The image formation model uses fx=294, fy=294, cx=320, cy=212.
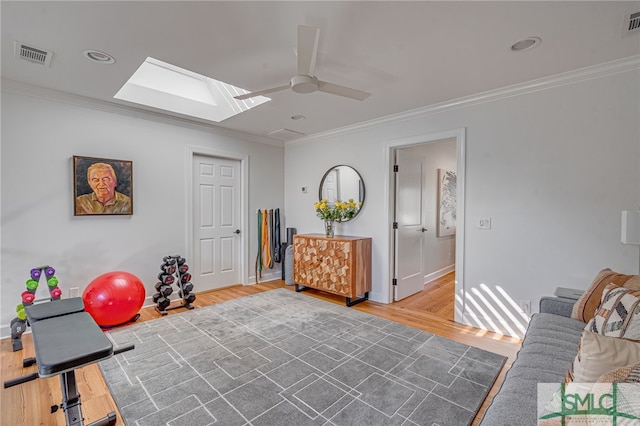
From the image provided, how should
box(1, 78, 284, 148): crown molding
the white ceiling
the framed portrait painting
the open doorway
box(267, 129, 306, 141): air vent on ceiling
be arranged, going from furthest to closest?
box(267, 129, 306, 141): air vent on ceiling → the open doorway → the framed portrait painting → box(1, 78, 284, 148): crown molding → the white ceiling

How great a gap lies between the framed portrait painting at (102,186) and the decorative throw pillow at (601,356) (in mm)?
4153

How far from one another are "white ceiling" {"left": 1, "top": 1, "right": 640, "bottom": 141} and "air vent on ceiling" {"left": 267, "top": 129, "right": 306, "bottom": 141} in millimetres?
1658

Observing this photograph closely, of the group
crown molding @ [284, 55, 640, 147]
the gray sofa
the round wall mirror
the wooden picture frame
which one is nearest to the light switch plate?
the gray sofa

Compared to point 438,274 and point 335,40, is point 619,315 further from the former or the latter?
point 438,274

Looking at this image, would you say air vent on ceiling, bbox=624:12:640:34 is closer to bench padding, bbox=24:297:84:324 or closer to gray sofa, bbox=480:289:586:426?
gray sofa, bbox=480:289:586:426

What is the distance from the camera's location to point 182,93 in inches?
152

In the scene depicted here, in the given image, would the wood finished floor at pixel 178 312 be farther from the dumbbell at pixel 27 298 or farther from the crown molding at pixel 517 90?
the crown molding at pixel 517 90

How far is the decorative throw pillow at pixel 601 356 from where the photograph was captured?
3.08ft

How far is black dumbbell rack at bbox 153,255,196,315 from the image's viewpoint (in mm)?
3539

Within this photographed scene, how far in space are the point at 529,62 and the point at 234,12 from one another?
7.58 ft

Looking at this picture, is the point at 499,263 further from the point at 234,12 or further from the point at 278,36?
the point at 234,12

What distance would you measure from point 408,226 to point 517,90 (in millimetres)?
2072

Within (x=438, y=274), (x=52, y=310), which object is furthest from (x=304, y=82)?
(x=438, y=274)

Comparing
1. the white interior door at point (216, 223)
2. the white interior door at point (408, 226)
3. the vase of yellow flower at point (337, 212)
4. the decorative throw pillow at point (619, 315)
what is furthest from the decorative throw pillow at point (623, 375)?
the white interior door at point (216, 223)
